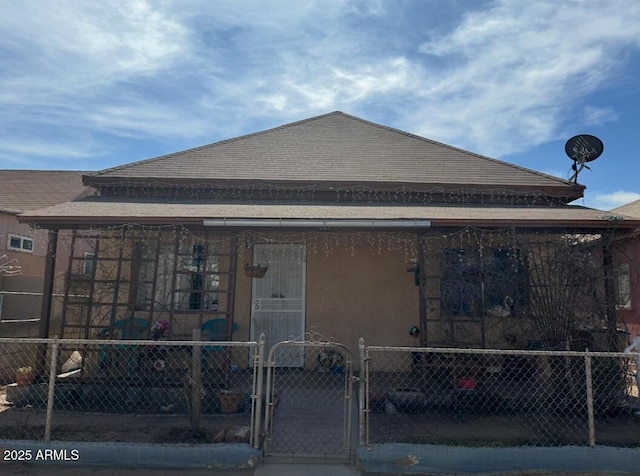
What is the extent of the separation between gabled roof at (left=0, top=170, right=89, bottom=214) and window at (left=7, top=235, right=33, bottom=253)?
82 cm

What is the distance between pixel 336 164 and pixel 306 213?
291 centimetres

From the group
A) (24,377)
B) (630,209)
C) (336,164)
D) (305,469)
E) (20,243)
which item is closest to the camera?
(305,469)

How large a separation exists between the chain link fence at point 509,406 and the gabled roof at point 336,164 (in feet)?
12.4

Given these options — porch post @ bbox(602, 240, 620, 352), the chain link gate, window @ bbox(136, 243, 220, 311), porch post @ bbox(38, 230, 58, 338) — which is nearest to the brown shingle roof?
porch post @ bbox(602, 240, 620, 352)

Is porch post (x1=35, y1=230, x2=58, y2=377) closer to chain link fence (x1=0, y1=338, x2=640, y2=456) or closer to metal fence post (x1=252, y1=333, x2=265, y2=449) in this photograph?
chain link fence (x1=0, y1=338, x2=640, y2=456)

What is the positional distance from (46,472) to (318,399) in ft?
11.2

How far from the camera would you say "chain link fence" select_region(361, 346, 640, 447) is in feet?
16.1

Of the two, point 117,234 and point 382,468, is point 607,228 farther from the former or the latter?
point 117,234

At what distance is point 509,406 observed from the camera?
19.2 ft

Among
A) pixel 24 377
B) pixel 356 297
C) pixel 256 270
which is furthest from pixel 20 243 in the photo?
pixel 356 297

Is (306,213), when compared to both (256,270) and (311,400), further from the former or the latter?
(311,400)

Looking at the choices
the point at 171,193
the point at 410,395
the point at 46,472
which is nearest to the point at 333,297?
the point at 410,395

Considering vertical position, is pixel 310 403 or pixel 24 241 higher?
pixel 24 241

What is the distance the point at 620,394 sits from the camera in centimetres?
573
